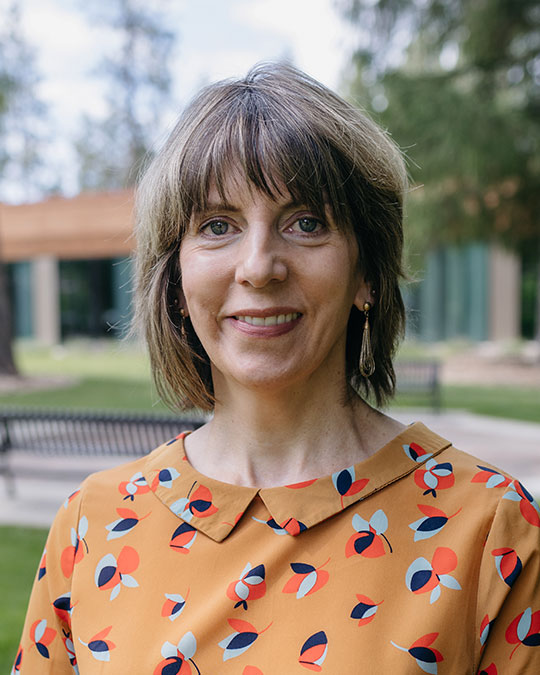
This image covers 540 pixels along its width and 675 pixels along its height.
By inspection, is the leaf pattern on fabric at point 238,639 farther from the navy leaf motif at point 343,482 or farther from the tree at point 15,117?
the tree at point 15,117

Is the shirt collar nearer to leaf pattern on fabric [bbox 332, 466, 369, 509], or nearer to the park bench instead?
leaf pattern on fabric [bbox 332, 466, 369, 509]

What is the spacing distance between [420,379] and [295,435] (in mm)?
10857

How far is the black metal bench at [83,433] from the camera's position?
256 inches

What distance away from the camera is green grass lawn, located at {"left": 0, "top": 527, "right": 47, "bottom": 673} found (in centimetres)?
408

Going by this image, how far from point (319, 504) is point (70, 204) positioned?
3102 cm

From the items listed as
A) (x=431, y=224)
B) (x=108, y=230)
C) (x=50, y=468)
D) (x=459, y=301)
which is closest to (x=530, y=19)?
(x=431, y=224)

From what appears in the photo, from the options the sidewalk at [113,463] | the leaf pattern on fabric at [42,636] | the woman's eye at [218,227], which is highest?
the woman's eye at [218,227]

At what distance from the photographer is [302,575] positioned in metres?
1.44

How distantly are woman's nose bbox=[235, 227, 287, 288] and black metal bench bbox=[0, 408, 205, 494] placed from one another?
15.6ft

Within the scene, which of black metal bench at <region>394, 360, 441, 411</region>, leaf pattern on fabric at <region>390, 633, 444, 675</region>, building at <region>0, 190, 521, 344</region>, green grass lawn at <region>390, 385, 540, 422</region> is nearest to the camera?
leaf pattern on fabric at <region>390, 633, 444, 675</region>

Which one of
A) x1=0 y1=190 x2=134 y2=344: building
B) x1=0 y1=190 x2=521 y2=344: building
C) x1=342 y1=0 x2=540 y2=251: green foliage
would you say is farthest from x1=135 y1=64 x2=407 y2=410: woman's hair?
x1=0 y1=190 x2=134 y2=344: building

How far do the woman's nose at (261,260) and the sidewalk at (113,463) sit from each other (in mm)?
5203

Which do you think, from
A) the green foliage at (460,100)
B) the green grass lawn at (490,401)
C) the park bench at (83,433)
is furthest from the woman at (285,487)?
the green foliage at (460,100)

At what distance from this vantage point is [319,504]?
151 cm
